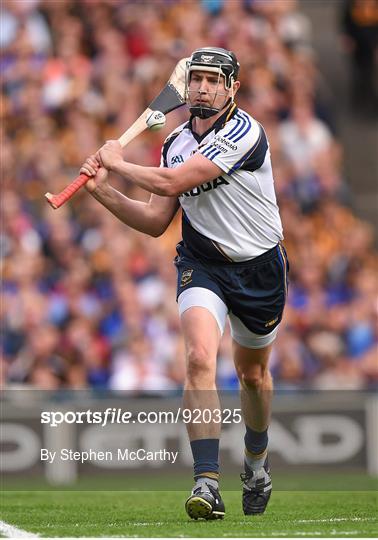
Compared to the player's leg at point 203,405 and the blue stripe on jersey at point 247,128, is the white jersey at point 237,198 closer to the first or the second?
the blue stripe on jersey at point 247,128

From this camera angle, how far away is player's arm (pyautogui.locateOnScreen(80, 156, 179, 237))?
7.50 m

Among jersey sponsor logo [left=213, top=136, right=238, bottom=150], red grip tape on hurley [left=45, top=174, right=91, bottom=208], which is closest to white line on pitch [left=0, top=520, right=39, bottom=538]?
red grip tape on hurley [left=45, top=174, right=91, bottom=208]

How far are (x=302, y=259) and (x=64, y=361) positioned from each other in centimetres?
288

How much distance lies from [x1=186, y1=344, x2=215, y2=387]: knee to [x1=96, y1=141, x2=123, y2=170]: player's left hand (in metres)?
1.08

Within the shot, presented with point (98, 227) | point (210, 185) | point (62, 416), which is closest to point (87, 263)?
point (98, 227)

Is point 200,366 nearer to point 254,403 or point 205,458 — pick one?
point 205,458

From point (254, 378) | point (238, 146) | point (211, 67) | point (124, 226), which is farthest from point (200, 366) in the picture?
point (124, 226)

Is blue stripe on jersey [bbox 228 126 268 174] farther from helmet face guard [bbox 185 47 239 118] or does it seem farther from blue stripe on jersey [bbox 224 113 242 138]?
helmet face guard [bbox 185 47 239 118]

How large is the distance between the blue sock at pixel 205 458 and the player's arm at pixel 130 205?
134 cm

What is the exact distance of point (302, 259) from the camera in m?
14.2

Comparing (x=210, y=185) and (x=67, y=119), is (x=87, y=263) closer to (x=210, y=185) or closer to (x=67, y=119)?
(x=67, y=119)

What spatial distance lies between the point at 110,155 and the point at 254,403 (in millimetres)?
1602

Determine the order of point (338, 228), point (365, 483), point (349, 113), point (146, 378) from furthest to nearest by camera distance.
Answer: point (349, 113)
point (338, 228)
point (146, 378)
point (365, 483)

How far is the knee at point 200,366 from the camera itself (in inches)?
276
